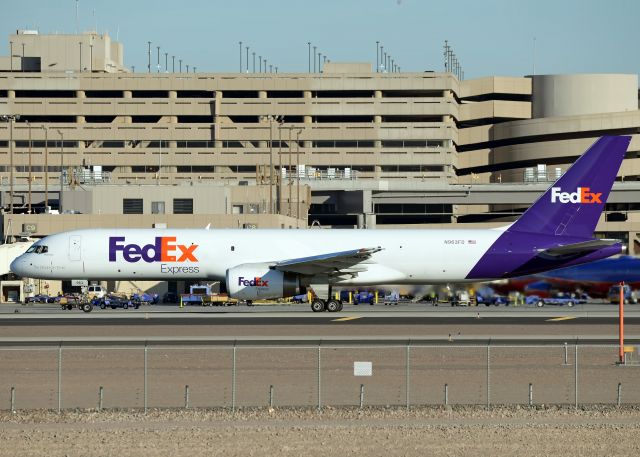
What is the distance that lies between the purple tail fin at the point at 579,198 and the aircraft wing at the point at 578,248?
7.10 feet

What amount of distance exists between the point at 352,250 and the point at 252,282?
6.22 m

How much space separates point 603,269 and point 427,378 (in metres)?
8.39

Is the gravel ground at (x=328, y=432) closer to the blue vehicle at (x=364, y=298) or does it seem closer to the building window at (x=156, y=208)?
the blue vehicle at (x=364, y=298)

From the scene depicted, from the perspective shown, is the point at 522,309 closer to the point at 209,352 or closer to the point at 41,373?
the point at 209,352

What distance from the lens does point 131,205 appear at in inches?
4843

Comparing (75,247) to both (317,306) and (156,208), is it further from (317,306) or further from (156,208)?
(156,208)

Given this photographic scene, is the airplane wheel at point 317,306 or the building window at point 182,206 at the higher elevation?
Answer: the building window at point 182,206

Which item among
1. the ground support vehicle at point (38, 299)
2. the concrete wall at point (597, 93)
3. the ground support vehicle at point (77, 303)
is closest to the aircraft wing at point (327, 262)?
the ground support vehicle at point (77, 303)

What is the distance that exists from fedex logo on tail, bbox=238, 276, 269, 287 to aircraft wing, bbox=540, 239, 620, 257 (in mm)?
15758

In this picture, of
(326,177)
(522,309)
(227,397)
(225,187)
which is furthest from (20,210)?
(227,397)

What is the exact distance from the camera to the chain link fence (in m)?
34.3

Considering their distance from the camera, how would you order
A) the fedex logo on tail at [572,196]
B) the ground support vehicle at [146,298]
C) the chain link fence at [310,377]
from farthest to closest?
the ground support vehicle at [146,298] < the fedex logo on tail at [572,196] < the chain link fence at [310,377]

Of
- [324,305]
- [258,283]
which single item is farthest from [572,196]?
[258,283]

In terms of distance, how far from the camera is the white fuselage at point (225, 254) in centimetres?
6856
